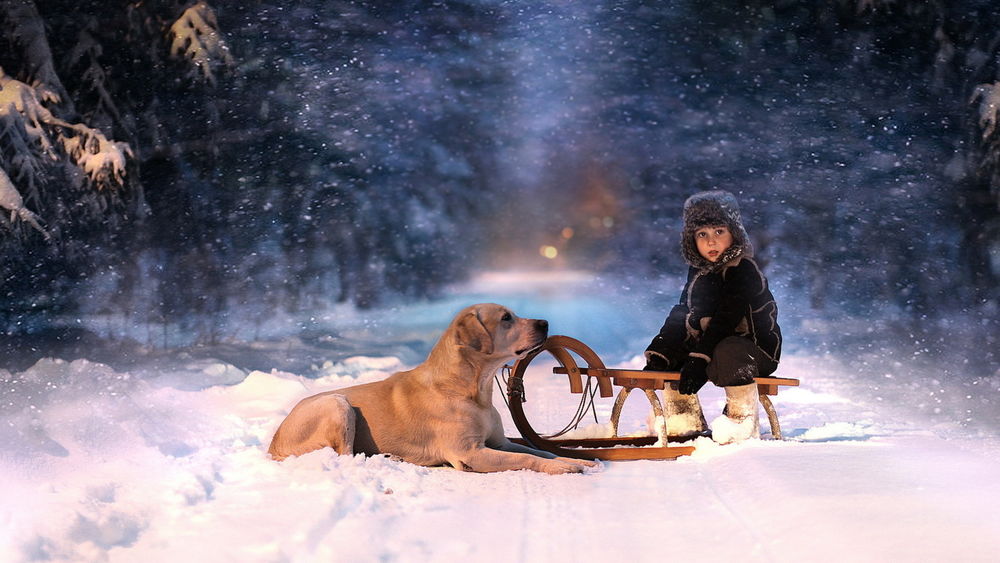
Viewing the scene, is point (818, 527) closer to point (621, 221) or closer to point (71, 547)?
point (71, 547)

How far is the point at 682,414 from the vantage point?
4328 mm

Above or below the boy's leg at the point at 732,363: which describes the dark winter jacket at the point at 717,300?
above

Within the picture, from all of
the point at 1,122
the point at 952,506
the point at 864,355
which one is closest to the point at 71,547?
the point at 952,506

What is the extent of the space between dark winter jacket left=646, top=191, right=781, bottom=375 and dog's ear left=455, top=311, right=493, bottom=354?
1028mm

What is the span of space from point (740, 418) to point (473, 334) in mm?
1315

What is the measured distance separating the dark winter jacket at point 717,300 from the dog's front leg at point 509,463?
3.12ft

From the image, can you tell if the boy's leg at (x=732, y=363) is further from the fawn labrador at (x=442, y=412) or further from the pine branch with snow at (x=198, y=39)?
the pine branch with snow at (x=198, y=39)

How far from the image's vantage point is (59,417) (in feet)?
18.7

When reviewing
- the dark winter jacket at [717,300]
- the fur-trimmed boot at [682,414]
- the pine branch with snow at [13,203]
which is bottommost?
the pine branch with snow at [13,203]

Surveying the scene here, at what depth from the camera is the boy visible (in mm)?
3920

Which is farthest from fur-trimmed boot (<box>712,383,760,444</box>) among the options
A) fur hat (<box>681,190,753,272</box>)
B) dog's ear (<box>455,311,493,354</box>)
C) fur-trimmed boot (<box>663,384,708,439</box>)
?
dog's ear (<box>455,311,493,354</box>)

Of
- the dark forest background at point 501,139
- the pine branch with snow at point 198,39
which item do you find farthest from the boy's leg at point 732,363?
the pine branch with snow at point 198,39

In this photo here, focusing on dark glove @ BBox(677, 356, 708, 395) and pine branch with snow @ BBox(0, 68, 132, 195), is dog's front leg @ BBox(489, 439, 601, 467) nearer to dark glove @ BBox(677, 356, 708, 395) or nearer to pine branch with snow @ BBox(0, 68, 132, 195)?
dark glove @ BBox(677, 356, 708, 395)

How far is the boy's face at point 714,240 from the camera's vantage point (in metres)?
4.18
